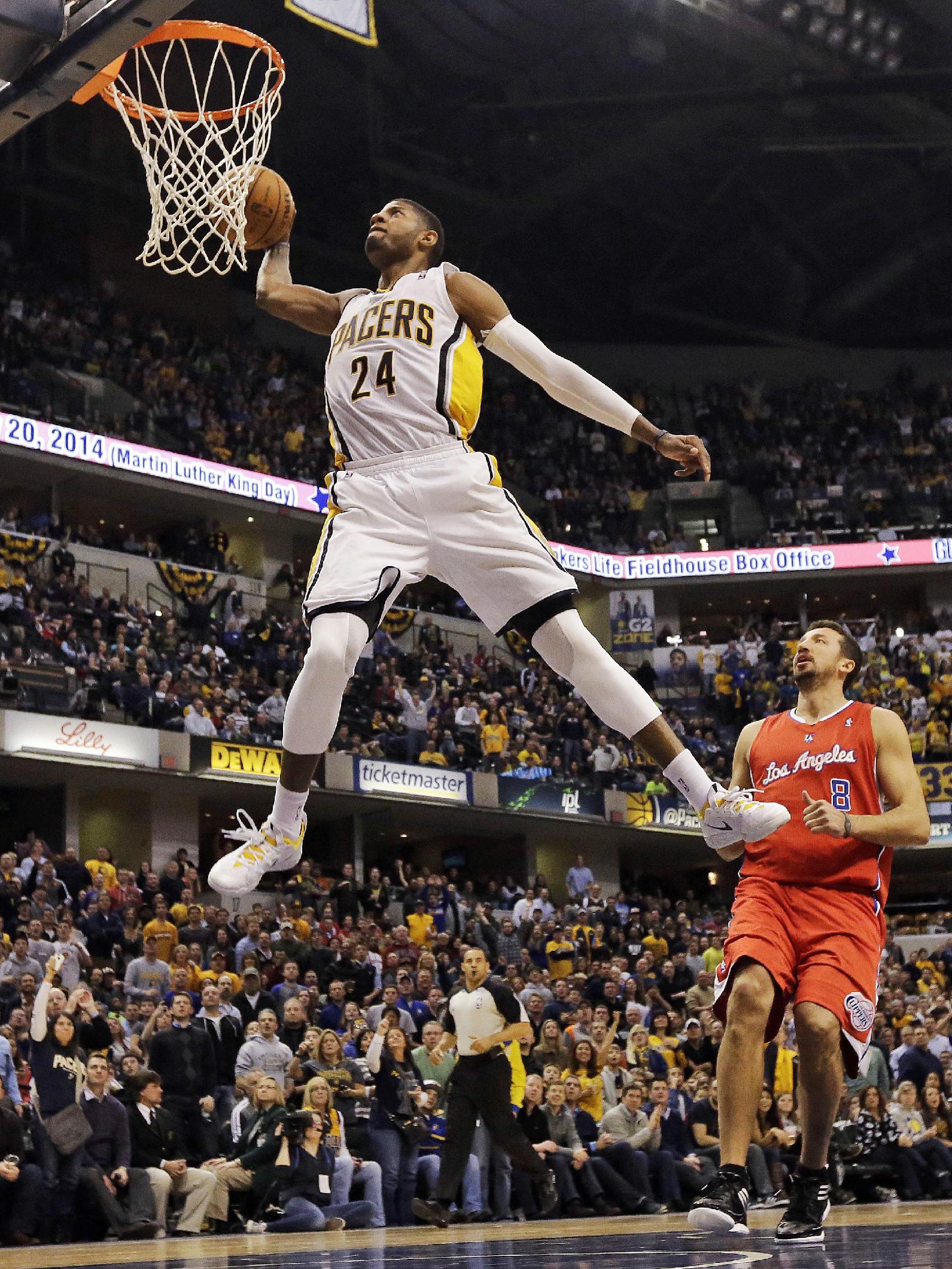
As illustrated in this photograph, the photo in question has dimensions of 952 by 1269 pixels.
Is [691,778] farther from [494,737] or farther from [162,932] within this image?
[494,737]

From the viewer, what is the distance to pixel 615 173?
3847 cm

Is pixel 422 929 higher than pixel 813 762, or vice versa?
pixel 422 929

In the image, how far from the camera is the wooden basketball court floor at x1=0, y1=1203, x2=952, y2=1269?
15.3 feet

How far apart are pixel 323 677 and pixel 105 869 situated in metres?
14.7

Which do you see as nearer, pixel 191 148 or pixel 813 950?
Result: pixel 813 950

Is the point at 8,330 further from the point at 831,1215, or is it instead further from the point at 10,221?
the point at 831,1215

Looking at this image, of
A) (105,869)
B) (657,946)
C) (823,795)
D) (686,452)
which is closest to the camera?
(686,452)

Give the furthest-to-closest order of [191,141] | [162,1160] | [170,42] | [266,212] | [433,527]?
1. [162,1160]
2. [191,141]
3. [170,42]
4. [266,212]
5. [433,527]

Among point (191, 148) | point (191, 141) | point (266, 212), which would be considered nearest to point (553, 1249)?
point (266, 212)

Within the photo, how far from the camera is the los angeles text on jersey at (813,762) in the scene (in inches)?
232

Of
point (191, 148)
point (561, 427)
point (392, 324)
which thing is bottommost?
point (392, 324)

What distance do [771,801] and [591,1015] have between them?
1008cm

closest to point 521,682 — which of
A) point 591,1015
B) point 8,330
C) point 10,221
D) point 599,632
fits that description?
point 599,632

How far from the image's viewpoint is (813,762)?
5.89 m
